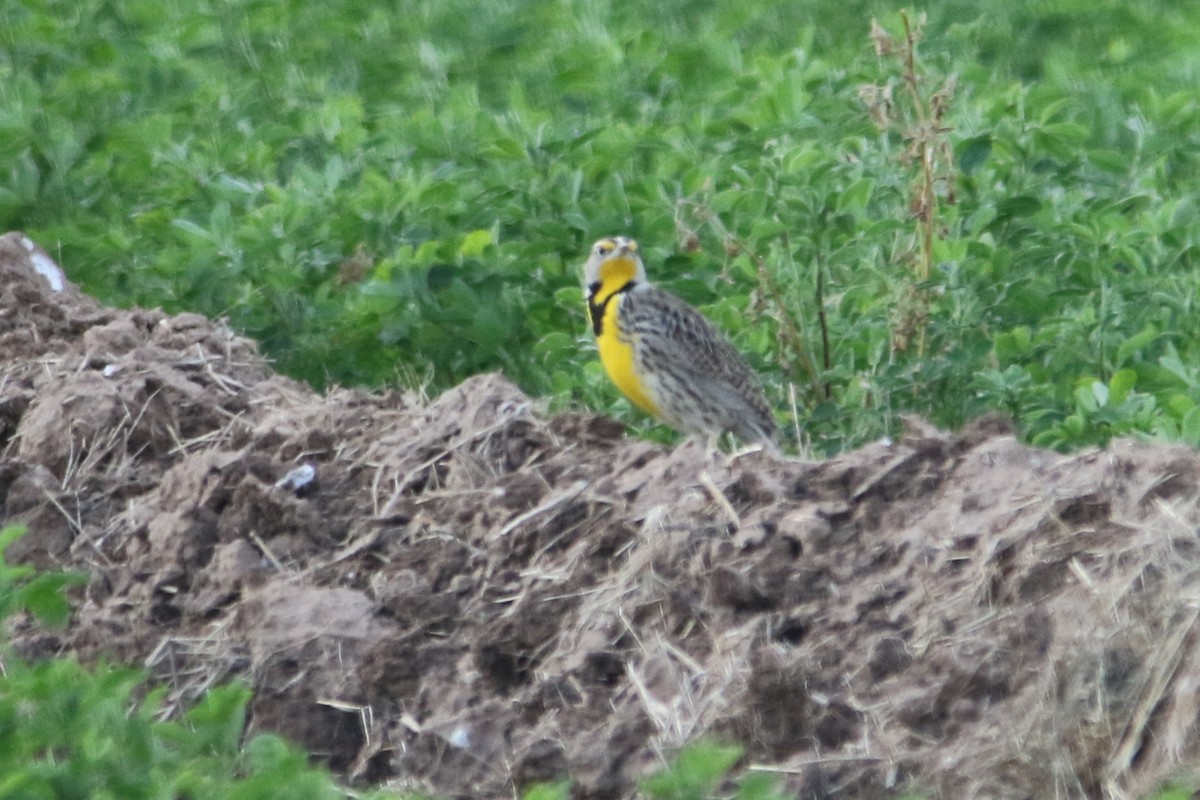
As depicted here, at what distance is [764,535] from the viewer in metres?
5.88

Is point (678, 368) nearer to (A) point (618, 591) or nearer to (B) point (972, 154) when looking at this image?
(B) point (972, 154)

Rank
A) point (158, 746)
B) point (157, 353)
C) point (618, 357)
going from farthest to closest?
point (618, 357) → point (157, 353) → point (158, 746)

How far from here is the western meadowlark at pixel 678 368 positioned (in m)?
8.26

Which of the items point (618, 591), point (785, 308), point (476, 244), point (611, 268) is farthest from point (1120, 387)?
point (476, 244)

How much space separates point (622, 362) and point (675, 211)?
0.87 meters

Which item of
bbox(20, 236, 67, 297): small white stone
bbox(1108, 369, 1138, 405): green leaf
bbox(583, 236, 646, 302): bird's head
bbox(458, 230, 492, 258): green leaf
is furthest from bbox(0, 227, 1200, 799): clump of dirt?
bbox(458, 230, 492, 258): green leaf

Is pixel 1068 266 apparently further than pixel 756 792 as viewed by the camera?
Yes

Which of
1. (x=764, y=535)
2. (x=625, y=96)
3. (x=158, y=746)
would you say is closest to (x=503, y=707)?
(x=764, y=535)

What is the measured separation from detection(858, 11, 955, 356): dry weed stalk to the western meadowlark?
0.59 m

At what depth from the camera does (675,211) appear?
8984 millimetres

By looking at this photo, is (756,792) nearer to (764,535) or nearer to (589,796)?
(589,796)

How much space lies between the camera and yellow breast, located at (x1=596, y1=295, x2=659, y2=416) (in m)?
8.38

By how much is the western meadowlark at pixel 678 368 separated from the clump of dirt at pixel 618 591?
3.92 feet

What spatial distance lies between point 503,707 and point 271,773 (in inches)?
63.7
